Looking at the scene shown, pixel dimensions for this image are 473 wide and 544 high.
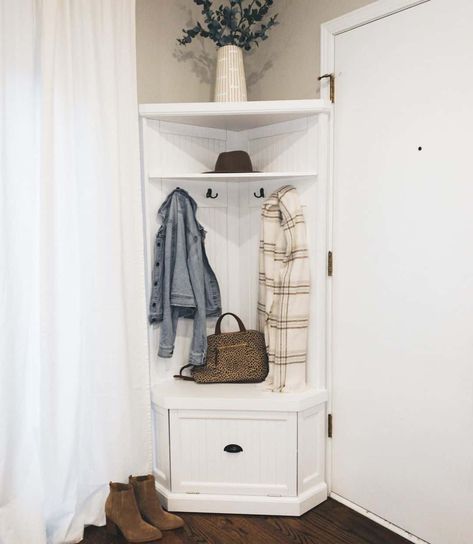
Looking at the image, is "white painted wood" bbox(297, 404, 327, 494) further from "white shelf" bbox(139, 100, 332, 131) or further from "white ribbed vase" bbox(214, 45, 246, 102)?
"white ribbed vase" bbox(214, 45, 246, 102)

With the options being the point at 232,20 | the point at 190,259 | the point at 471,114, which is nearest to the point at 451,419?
the point at 471,114

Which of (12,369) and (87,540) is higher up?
(12,369)

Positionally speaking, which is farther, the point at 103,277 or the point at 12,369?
the point at 103,277

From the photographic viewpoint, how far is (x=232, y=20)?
7.93 ft

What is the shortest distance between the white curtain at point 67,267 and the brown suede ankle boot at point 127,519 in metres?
0.10

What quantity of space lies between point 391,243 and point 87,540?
5.84ft

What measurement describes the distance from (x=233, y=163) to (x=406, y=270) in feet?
3.04

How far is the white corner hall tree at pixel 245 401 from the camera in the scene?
2.37 metres

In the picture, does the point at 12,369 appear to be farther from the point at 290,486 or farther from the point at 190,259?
the point at 290,486

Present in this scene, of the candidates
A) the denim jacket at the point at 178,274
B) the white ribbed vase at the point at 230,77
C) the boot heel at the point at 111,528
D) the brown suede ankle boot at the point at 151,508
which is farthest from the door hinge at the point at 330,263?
the boot heel at the point at 111,528

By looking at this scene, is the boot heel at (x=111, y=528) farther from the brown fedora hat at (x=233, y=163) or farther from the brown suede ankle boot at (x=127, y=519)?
the brown fedora hat at (x=233, y=163)

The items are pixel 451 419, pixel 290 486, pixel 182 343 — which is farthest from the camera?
pixel 182 343

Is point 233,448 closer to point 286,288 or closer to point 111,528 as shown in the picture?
point 111,528

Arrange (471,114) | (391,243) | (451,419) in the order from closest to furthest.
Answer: (471,114) → (451,419) → (391,243)
